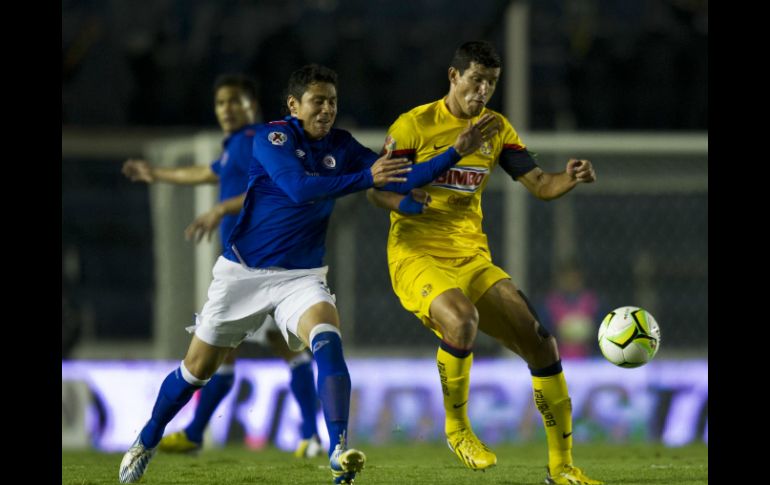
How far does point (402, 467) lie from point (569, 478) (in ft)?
4.75

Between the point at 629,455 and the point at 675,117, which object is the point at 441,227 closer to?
the point at 629,455

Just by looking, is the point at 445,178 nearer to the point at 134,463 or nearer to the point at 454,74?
the point at 454,74

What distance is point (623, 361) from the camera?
683 cm

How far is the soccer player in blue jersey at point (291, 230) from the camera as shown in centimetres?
620

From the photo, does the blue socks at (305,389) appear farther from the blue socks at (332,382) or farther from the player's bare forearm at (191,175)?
the blue socks at (332,382)

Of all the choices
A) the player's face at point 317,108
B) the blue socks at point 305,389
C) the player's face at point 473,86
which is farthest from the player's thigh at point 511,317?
the blue socks at point 305,389

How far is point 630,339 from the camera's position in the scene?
6805 mm

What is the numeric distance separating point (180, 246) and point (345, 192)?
5.20 m

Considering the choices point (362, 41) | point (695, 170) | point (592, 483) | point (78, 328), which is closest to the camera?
point (592, 483)

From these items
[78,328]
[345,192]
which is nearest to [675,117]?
[78,328]

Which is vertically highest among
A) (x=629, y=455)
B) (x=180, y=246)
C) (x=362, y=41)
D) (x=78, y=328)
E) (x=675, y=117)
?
(x=362, y=41)

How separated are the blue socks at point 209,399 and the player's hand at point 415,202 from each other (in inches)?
96.9

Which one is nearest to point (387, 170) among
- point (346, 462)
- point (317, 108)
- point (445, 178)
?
point (317, 108)

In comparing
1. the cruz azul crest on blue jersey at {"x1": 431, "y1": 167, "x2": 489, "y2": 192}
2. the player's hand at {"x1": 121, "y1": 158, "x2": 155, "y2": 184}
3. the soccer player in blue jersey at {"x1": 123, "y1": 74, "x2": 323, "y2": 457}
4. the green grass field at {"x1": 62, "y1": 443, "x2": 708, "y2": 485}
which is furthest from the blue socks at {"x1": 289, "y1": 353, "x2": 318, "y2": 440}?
the cruz azul crest on blue jersey at {"x1": 431, "y1": 167, "x2": 489, "y2": 192}
